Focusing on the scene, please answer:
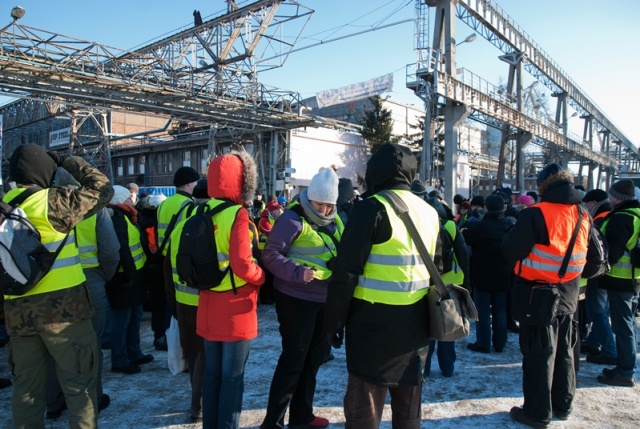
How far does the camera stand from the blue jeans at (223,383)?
294 centimetres

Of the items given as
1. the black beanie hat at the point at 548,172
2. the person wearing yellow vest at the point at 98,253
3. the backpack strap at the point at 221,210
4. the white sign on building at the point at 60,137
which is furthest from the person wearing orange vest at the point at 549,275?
the white sign on building at the point at 60,137

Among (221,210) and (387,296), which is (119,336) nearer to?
(221,210)

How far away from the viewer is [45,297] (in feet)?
9.04

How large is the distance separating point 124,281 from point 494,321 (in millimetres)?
4426

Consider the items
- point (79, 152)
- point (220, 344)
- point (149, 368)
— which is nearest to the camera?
point (220, 344)

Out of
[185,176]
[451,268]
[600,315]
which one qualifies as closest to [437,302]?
[451,268]

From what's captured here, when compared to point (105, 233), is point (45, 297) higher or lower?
lower

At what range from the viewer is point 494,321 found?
18.0ft

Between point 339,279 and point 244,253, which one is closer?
point 339,279

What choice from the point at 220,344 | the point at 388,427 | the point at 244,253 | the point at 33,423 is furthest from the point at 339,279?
the point at 33,423

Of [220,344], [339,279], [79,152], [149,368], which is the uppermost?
[79,152]

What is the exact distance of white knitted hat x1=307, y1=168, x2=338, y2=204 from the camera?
10.9ft

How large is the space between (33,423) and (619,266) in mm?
5366

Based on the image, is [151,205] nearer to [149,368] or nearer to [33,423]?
[149,368]
